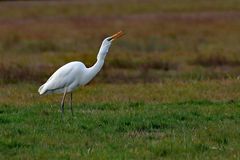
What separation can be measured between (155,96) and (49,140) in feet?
19.8

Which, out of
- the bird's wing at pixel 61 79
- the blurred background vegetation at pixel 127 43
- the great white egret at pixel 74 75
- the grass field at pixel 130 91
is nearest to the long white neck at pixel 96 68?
the great white egret at pixel 74 75

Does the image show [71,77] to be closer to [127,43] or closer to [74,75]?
[74,75]

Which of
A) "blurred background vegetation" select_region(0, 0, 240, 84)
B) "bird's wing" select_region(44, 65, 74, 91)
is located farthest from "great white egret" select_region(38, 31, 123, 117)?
"blurred background vegetation" select_region(0, 0, 240, 84)

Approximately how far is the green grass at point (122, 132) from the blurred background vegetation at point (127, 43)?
713 centimetres

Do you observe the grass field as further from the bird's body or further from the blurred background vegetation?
the bird's body

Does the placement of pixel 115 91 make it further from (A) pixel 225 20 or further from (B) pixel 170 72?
(A) pixel 225 20

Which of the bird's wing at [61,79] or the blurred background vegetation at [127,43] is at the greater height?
the bird's wing at [61,79]

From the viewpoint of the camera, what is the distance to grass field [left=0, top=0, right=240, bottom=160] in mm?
9758

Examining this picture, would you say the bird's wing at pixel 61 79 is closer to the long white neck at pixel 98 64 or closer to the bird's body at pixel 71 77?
the bird's body at pixel 71 77

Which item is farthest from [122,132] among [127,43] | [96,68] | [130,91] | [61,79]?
[127,43]

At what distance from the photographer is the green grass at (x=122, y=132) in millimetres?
9336

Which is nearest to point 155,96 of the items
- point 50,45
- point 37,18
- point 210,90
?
point 210,90

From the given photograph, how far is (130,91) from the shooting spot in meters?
17.0

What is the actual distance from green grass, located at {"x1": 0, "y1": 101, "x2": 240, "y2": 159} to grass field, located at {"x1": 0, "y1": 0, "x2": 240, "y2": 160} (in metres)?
0.02
